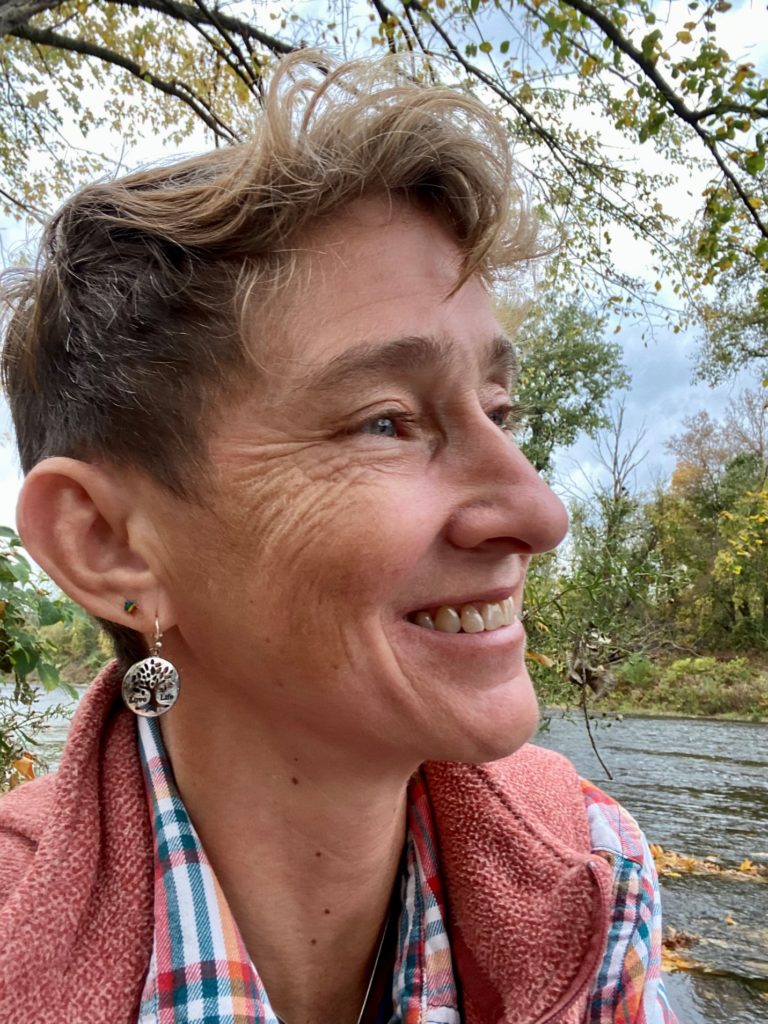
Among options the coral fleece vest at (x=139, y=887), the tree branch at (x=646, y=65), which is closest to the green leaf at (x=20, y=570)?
the coral fleece vest at (x=139, y=887)

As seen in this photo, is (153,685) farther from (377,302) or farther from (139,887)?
(377,302)

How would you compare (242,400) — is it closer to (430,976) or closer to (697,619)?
(430,976)

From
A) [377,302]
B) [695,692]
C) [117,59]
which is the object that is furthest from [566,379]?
[377,302]

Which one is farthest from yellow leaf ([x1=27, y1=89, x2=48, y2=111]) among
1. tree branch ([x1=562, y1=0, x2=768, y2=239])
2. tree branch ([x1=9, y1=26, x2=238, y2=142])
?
tree branch ([x1=562, y1=0, x2=768, y2=239])

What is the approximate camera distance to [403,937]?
1411 mm

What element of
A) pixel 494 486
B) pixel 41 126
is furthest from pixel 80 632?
pixel 41 126

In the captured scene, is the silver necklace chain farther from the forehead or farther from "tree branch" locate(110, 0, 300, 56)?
"tree branch" locate(110, 0, 300, 56)

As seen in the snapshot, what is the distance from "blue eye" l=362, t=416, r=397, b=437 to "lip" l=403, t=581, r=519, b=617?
273mm

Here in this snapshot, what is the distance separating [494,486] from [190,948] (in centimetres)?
83

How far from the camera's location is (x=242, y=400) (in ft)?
4.02

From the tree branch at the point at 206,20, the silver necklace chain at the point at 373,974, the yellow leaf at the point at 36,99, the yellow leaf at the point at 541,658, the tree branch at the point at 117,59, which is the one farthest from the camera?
the yellow leaf at the point at 36,99

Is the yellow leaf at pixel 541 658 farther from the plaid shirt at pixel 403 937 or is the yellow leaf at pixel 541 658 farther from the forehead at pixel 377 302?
the forehead at pixel 377 302

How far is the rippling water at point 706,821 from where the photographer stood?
4332 millimetres

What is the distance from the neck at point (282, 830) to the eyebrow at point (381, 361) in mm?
567
